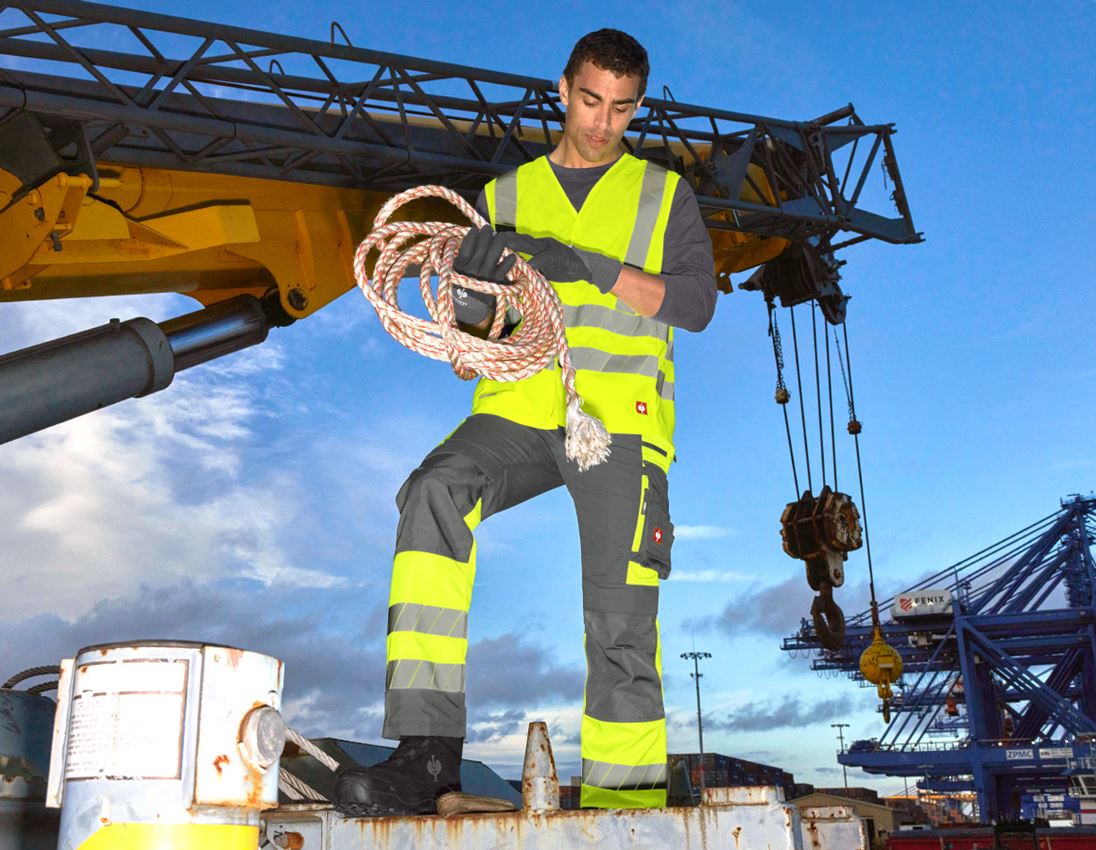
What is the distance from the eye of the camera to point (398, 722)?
269cm

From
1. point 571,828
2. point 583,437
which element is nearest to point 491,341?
point 583,437

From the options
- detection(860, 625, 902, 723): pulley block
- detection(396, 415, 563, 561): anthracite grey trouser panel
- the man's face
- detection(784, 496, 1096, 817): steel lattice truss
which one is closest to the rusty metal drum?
detection(396, 415, 563, 561): anthracite grey trouser panel

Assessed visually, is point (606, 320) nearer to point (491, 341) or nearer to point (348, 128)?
point (491, 341)

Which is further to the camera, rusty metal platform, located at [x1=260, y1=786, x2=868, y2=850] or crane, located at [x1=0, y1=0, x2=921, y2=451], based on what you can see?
crane, located at [x1=0, y1=0, x2=921, y2=451]

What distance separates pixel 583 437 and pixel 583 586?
0.41 m

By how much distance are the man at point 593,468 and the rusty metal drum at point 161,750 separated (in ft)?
1.88

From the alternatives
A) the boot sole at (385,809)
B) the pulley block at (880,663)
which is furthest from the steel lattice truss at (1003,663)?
the boot sole at (385,809)

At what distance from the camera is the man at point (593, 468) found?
2779 mm

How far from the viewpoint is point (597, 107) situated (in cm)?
321

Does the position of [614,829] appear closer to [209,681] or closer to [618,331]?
[209,681]

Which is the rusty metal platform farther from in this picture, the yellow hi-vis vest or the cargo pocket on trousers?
the yellow hi-vis vest

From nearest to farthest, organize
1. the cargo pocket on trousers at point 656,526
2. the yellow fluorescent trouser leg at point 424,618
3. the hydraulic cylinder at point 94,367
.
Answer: the yellow fluorescent trouser leg at point 424,618 → the cargo pocket on trousers at point 656,526 → the hydraulic cylinder at point 94,367

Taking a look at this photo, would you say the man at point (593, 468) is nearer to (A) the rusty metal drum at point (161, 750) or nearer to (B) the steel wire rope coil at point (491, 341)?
(B) the steel wire rope coil at point (491, 341)

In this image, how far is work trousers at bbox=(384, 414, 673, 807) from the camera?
2783mm
